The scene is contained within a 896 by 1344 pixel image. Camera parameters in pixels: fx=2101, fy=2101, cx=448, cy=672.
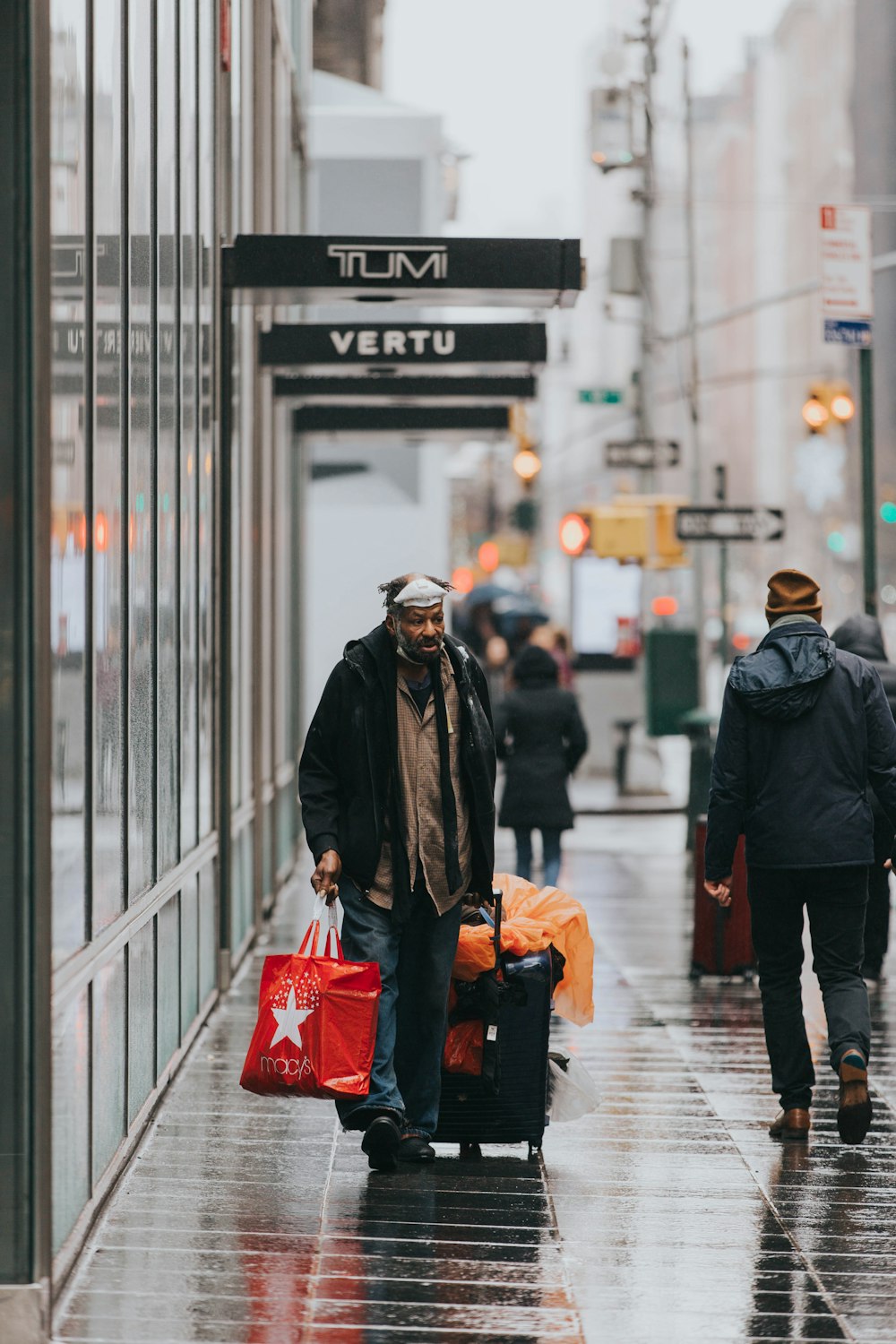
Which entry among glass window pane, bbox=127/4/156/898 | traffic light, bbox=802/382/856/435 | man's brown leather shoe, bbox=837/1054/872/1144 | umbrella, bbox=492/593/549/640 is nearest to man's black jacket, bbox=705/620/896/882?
man's brown leather shoe, bbox=837/1054/872/1144

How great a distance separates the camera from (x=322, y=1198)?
22.0 ft

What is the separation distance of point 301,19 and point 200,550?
9.58m

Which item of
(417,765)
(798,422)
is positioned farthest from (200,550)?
(798,422)

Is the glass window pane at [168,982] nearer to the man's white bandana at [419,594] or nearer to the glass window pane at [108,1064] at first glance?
the glass window pane at [108,1064]

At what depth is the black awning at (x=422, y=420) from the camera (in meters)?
14.3

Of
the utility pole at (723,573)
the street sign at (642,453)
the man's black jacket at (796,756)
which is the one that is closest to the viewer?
the man's black jacket at (796,756)

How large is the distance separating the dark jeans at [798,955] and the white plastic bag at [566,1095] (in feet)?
2.33

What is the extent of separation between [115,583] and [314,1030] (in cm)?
158

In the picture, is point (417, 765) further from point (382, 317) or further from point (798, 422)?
point (798, 422)

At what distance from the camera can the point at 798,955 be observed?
777 centimetres

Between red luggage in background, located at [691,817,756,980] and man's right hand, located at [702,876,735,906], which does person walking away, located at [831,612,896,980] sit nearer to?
red luggage in background, located at [691,817,756,980]

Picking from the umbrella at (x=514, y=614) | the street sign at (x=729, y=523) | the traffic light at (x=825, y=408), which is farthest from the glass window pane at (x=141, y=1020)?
the traffic light at (x=825, y=408)

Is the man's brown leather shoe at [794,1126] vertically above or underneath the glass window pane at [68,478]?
underneath

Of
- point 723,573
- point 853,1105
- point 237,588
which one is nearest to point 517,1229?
point 853,1105
